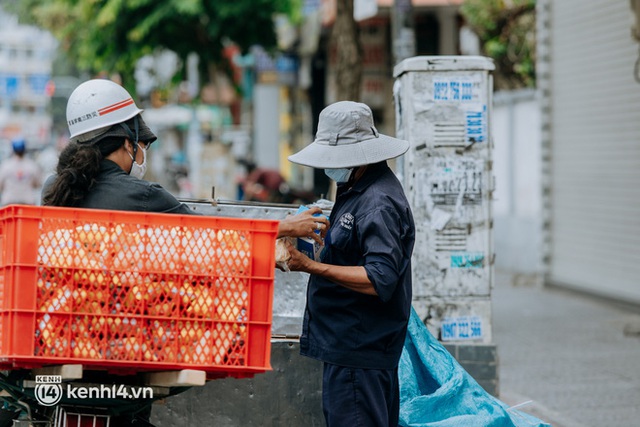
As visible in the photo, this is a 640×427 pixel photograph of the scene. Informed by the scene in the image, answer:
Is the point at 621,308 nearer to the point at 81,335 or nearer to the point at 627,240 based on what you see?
the point at 627,240

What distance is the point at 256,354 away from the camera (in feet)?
12.0

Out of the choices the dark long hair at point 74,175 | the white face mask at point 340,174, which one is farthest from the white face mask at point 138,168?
the white face mask at point 340,174

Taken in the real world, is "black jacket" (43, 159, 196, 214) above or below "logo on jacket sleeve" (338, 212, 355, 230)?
above

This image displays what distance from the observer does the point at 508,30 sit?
17.0 meters

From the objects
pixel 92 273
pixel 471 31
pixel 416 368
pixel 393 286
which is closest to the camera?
pixel 92 273

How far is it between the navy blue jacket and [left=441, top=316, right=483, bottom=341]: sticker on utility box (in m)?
2.43

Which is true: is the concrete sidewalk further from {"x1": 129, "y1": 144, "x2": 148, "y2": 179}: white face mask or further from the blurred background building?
the blurred background building

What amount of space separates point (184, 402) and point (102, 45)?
13.8m

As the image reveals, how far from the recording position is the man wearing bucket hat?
4152mm

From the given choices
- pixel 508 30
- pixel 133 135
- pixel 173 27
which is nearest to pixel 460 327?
pixel 133 135

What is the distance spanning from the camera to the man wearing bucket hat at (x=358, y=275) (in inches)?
163

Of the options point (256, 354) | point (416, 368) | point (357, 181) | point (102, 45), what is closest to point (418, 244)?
point (416, 368)

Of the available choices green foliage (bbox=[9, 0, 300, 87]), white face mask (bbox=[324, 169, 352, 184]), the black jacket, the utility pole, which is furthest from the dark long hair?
green foliage (bbox=[9, 0, 300, 87])

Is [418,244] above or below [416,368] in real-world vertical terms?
above
